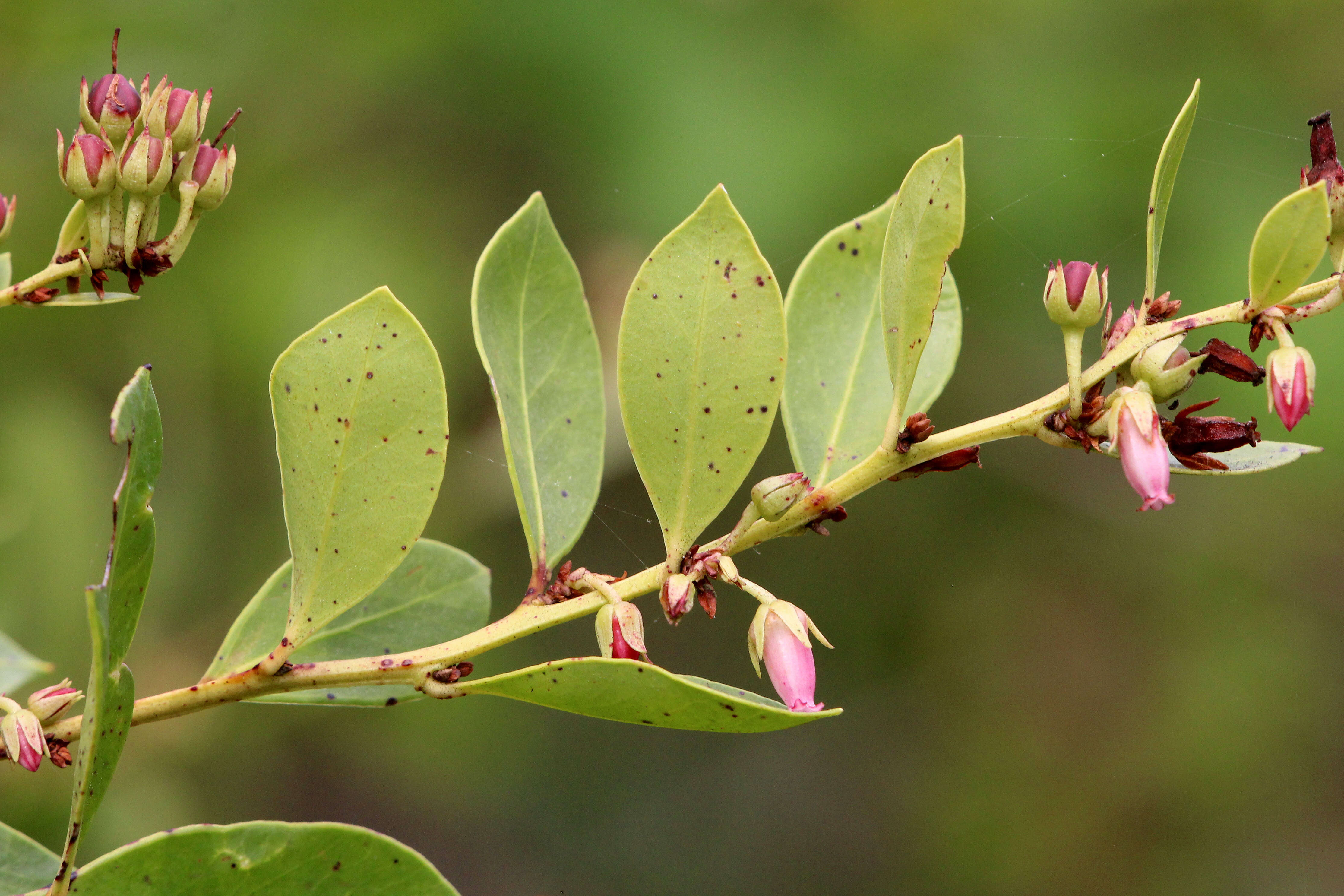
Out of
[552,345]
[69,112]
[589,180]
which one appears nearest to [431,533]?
[589,180]

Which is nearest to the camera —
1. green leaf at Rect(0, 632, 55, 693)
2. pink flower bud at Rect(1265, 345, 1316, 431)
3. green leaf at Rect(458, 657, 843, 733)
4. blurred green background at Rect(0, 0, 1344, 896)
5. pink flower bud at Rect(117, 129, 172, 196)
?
green leaf at Rect(458, 657, 843, 733)

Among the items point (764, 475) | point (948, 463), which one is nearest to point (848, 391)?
point (948, 463)

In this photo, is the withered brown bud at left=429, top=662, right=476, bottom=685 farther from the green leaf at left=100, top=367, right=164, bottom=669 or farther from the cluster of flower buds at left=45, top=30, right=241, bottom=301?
the cluster of flower buds at left=45, top=30, right=241, bottom=301

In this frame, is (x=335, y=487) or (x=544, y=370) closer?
(x=335, y=487)

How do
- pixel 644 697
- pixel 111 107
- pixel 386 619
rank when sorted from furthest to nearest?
1. pixel 386 619
2. pixel 111 107
3. pixel 644 697

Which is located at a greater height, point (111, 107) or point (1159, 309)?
point (111, 107)

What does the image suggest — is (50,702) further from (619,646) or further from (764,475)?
(764,475)

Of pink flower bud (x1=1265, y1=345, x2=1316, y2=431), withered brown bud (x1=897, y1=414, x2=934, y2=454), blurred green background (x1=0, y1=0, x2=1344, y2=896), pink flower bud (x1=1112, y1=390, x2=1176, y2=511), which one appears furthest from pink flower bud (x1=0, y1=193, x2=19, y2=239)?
blurred green background (x1=0, y1=0, x2=1344, y2=896)
